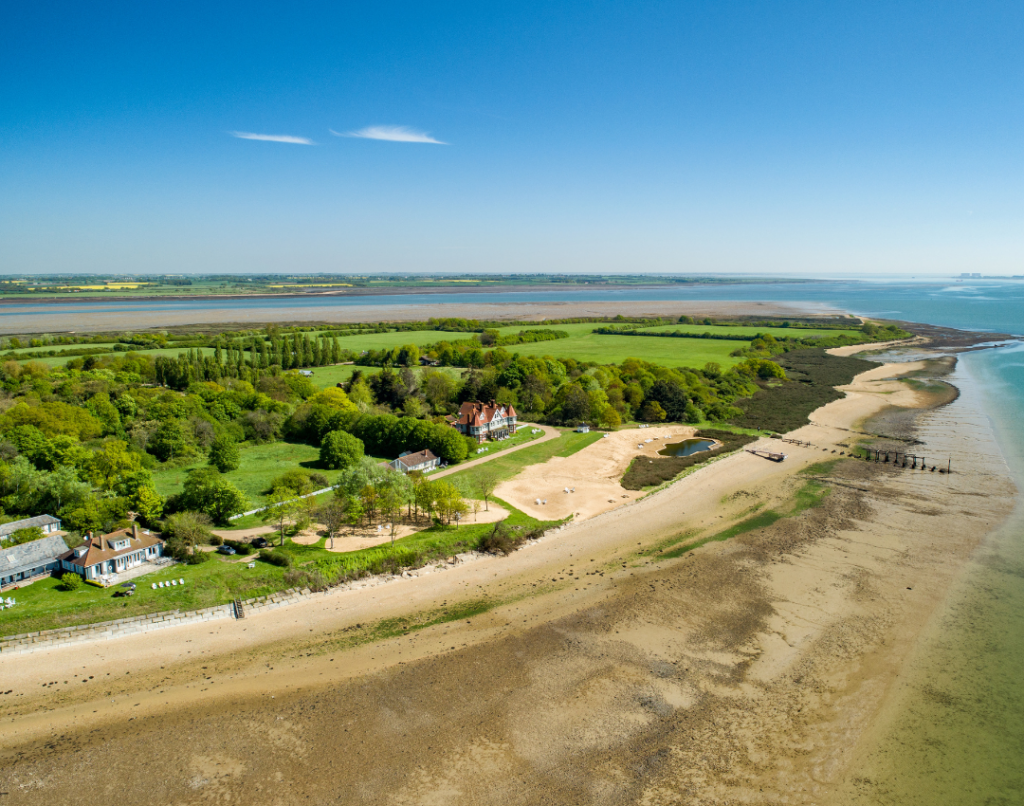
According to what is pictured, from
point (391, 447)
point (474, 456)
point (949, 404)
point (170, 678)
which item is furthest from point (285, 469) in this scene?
point (949, 404)

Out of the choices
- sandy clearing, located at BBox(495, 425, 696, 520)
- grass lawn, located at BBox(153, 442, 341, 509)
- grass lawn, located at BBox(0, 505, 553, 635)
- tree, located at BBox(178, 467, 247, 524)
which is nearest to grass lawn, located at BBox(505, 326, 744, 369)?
sandy clearing, located at BBox(495, 425, 696, 520)

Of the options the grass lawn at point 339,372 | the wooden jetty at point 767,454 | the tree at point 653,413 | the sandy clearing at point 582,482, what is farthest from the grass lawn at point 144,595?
the grass lawn at point 339,372

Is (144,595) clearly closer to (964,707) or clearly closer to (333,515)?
(333,515)

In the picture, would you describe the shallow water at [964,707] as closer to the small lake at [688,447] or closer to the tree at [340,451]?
the small lake at [688,447]

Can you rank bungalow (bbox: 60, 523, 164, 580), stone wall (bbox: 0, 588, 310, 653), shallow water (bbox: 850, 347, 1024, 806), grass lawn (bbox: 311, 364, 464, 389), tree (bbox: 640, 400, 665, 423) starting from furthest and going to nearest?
grass lawn (bbox: 311, 364, 464, 389) < tree (bbox: 640, 400, 665, 423) < bungalow (bbox: 60, 523, 164, 580) < stone wall (bbox: 0, 588, 310, 653) < shallow water (bbox: 850, 347, 1024, 806)

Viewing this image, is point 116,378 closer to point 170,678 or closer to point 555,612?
point 170,678

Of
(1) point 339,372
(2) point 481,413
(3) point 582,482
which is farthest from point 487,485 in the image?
(1) point 339,372

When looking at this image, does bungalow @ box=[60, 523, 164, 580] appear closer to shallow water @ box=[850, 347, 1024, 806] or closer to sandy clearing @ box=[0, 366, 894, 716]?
sandy clearing @ box=[0, 366, 894, 716]
